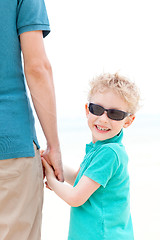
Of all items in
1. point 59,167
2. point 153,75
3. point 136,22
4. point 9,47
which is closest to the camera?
point 9,47

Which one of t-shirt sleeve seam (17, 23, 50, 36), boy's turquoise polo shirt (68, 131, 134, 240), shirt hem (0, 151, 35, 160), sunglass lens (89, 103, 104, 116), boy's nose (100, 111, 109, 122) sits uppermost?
t-shirt sleeve seam (17, 23, 50, 36)

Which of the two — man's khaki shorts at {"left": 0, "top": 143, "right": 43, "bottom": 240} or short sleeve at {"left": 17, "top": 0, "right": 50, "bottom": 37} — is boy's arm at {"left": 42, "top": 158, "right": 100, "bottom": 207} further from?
short sleeve at {"left": 17, "top": 0, "right": 50, "bottom": 37}

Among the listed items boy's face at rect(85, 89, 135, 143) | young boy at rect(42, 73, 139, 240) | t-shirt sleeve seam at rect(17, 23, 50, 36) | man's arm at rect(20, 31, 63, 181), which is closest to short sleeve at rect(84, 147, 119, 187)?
young boy at rect(42, 73, 139, 240)

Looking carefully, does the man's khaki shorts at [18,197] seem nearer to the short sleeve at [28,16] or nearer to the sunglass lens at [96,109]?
the sunglass lens at [96,109]

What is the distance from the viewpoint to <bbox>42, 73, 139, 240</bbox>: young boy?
61.7 inches

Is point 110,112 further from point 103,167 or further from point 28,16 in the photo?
point 28,16

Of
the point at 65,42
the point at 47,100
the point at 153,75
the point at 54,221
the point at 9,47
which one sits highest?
the point at 9,47

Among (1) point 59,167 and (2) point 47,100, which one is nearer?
(2) point 47,100

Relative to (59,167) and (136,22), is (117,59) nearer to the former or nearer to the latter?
(136,22)

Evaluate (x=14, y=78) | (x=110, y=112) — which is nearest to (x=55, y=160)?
(x=110, y=112)

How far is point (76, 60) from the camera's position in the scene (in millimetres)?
16578

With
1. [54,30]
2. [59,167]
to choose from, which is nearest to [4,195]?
[59,167]

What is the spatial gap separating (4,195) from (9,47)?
2.11 ft

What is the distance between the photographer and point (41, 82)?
160 cm
